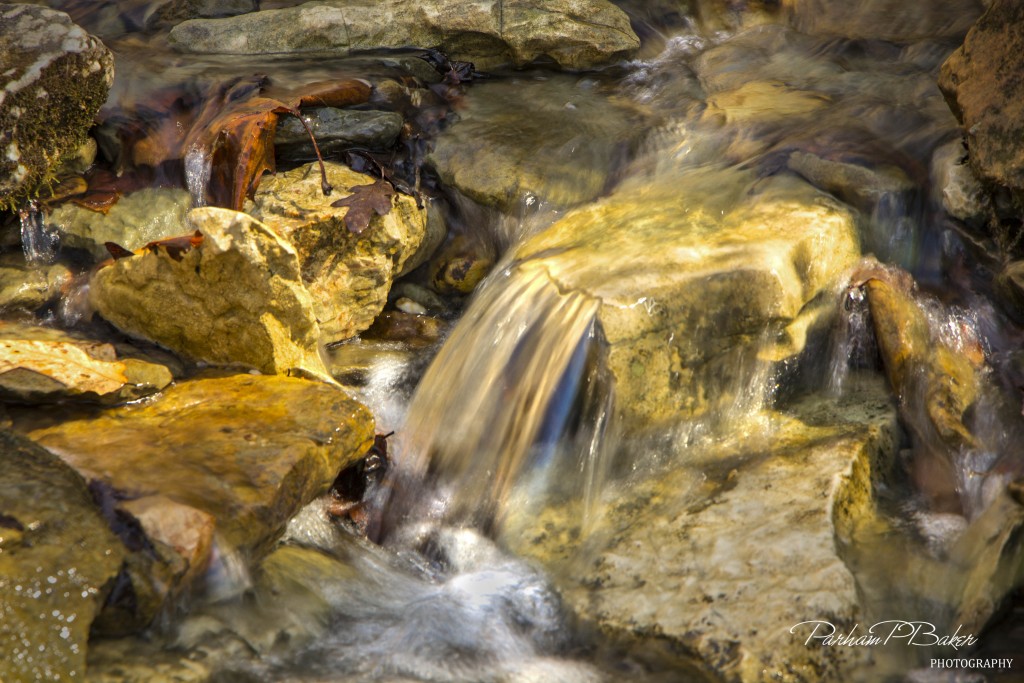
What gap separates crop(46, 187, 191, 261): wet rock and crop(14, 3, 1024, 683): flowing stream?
16 cm

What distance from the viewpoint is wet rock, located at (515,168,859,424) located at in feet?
12.6

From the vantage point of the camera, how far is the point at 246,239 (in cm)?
396

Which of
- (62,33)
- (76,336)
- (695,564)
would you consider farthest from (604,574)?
(62,33)

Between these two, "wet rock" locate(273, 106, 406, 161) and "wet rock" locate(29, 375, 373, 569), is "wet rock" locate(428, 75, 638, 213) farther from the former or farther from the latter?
"wet rock" locate(29, 375, 373, 569)

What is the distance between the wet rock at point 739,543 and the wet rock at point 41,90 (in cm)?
310

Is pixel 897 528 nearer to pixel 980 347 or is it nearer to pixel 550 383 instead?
pixel 980 347

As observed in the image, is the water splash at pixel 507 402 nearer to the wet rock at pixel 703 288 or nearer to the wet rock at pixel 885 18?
the wet rock at pixel 703 288

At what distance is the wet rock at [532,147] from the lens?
5.28 metres

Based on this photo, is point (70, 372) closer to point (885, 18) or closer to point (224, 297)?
point (224, 297)

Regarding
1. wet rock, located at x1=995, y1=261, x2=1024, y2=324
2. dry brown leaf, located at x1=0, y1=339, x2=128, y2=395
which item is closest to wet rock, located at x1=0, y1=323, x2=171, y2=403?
dry brown leaf, located at x1=0, y1=339, x2=128, y2=395

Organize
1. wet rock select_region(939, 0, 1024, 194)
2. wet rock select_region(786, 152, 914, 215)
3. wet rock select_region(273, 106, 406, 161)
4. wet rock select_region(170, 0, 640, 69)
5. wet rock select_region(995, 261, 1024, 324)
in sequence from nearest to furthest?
wet rock select_region(995, 261, 1024, 324), wet rock select_region(939, 0, 1024, 194), wet rock select_region(786, 152, 914, 215), wet rock select_region(273, 106, 406, 161), wet rock select_region(170, 0, 640, 69)

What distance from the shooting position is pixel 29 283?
4613 mm

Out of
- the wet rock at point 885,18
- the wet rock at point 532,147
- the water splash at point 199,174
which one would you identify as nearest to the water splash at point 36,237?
the water splash at point 199,174

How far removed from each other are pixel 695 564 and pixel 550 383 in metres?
1.00
